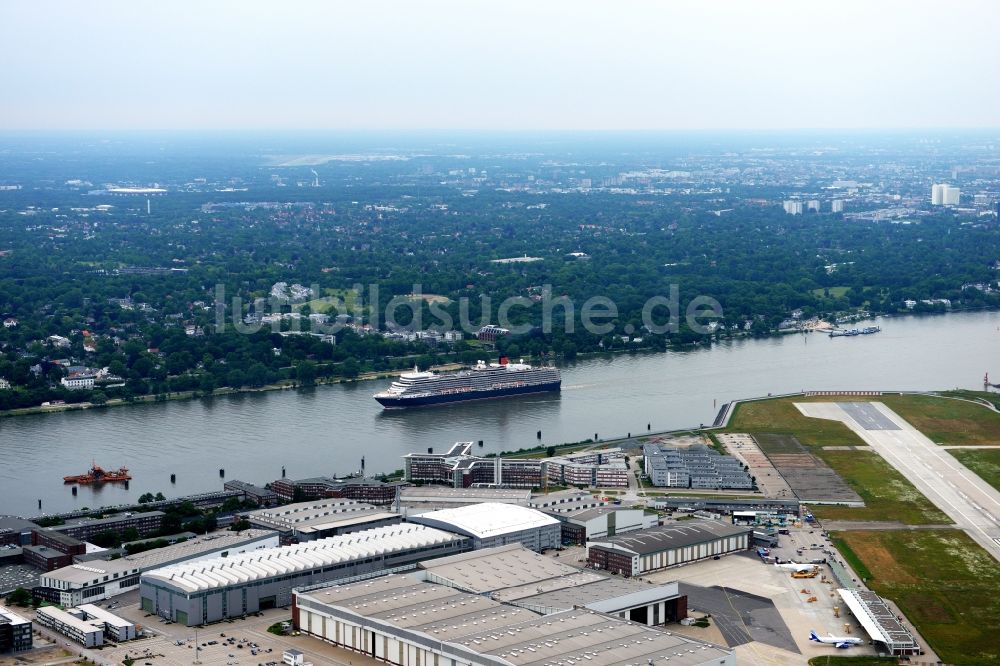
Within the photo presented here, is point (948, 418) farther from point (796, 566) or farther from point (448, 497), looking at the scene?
point (448, 497)

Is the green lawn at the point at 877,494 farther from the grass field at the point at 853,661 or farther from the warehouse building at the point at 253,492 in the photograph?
the warehouse building at the point at 253,492

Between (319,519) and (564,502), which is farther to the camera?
(564,502)

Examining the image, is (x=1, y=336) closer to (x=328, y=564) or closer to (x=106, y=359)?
(x=106, y=359)

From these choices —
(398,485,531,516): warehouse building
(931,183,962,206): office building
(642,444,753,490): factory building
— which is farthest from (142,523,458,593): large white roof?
(931,183,962,206): office building

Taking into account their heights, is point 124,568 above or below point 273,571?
below

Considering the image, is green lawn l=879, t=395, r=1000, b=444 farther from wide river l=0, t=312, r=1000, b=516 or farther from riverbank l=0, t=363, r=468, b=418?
riverbank l=0, t=363, r=468, b=418

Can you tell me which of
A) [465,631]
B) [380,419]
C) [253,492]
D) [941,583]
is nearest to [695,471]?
[941,583]
